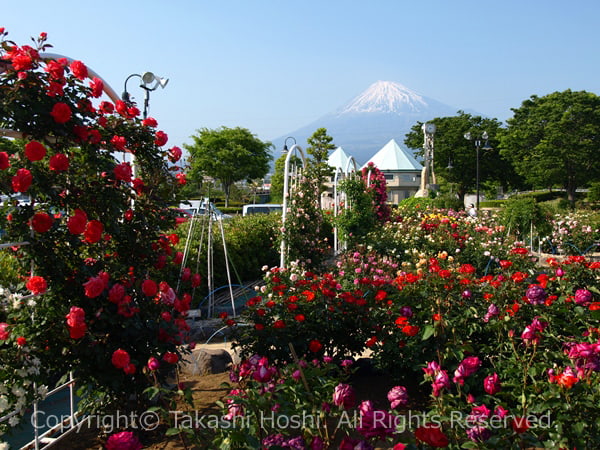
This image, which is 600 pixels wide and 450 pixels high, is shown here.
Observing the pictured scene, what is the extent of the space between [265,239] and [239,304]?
312 cm

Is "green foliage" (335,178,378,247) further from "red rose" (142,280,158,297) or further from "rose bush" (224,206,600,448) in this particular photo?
"red rose" (142,280,158,297)

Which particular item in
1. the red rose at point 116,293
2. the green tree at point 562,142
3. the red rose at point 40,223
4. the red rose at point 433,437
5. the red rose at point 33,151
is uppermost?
the green tree at point 562,142

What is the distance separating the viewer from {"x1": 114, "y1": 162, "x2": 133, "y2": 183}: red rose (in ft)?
9.23

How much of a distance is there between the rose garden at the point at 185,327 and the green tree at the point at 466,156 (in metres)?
37.5

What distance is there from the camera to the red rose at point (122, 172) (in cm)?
281

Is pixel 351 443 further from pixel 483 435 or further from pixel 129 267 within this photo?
pixel 129 267

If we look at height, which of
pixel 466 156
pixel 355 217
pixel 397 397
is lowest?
pixel 397 397

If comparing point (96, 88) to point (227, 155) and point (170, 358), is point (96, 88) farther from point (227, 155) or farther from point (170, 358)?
point (227, 155)

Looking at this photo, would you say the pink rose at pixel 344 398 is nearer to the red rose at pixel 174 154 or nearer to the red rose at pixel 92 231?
the red rose at pixel 92 231


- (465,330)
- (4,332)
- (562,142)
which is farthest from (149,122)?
(562,142)

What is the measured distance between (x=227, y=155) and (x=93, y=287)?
41646 millimetres

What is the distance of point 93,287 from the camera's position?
98.7 inches

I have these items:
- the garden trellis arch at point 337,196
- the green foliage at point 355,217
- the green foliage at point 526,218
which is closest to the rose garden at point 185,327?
the green foliage at point 355,217

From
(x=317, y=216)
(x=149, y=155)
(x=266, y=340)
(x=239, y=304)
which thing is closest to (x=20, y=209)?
(x=149, y=155)
